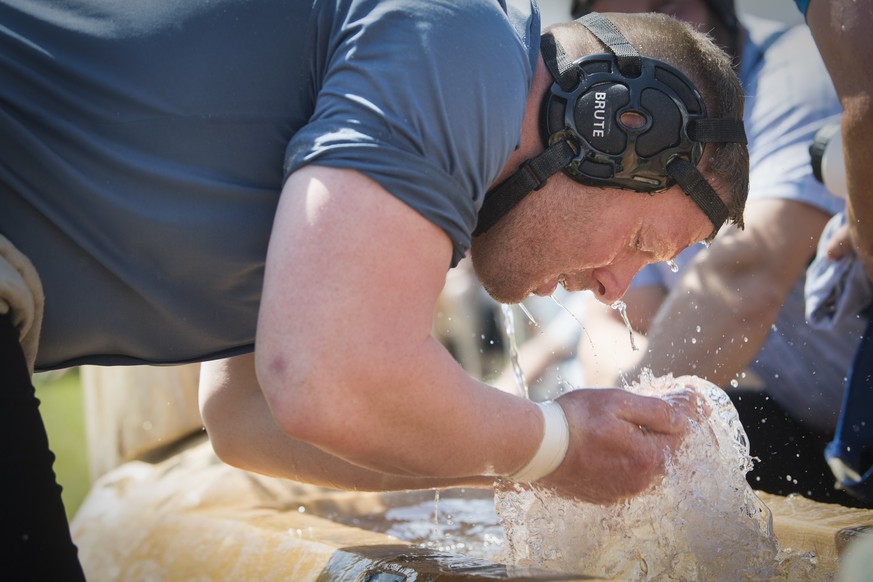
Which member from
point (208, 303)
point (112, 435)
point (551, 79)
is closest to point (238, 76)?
point (208, 303)

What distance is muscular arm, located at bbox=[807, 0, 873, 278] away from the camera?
86.2 inches

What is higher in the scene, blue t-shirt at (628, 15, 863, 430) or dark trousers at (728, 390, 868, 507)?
blue t-shirt at (628, 15, 863, 430)

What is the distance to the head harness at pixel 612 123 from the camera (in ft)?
5.99

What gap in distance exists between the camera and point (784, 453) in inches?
129

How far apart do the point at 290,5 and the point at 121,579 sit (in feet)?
6.27

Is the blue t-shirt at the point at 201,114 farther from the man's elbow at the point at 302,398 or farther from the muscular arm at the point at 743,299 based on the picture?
the muscular arm at the point at 743,299

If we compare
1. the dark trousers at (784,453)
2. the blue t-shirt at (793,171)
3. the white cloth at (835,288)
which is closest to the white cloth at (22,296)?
the dark trousers at (784,453)

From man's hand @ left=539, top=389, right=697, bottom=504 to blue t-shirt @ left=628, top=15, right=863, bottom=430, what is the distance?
1.73 metres

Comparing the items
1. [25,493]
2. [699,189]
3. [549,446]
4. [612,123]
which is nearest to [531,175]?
[612,123]

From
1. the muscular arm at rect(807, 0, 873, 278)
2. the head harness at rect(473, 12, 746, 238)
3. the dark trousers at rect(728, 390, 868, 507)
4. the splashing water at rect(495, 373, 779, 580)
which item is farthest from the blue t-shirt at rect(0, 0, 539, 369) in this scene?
the dark trousers at rect(728, 390, 868, 507)

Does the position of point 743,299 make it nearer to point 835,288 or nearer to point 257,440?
point 835,288

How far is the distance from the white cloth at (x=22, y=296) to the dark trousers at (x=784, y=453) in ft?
7.08

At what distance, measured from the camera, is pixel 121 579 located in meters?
2.84

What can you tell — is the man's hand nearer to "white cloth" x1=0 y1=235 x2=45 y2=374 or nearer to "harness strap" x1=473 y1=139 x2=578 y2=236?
"harness strap" x1=473 y1=139 x2=578 y2=236
